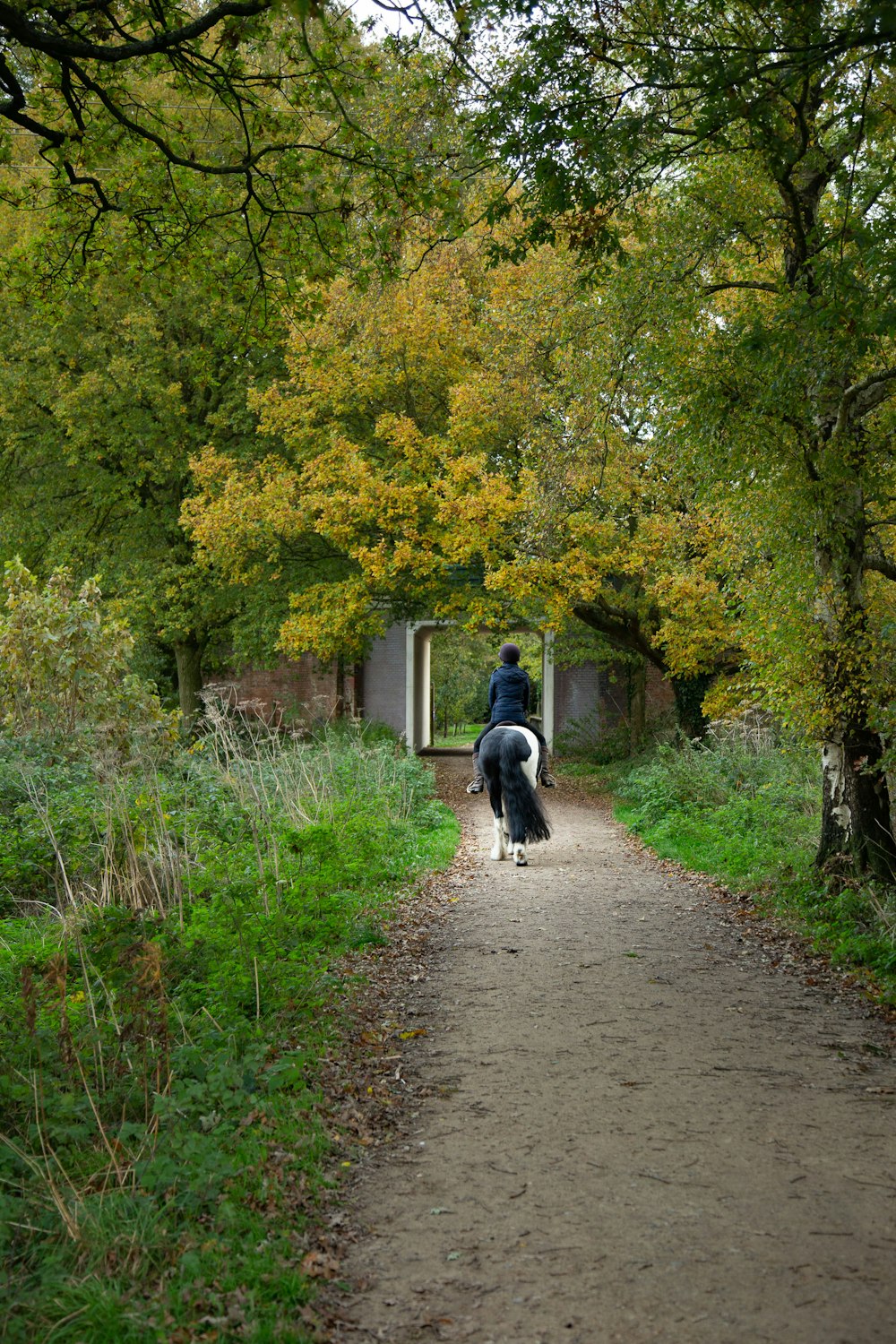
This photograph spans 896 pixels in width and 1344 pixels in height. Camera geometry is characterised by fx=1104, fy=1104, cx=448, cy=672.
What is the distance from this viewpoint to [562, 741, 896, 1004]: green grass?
7643 millimetres

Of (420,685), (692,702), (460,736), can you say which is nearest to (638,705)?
(692,702)

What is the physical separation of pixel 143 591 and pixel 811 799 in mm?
14248

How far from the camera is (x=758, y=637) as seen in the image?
895 cm

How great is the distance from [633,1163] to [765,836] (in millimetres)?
7356

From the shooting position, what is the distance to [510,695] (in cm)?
1169

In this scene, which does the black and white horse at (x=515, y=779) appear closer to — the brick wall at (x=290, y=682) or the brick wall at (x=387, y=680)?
the brick wall at (x=290, y=682)


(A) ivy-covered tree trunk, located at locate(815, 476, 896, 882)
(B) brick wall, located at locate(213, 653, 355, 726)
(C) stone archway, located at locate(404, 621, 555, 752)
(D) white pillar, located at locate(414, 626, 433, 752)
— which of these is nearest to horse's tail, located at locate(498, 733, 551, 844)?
(A) ivy-covered tree trunk, located at locate(815, 476, 896, 882)

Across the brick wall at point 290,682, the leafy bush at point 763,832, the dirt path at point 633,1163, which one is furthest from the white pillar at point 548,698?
the dirt path at point 633,1163

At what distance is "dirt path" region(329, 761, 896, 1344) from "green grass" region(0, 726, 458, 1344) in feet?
1.30

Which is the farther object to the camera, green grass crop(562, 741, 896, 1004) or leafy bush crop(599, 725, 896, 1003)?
leafy bush crop(599, 725, 896, 1003)

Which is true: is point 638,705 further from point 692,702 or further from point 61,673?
point 61,673

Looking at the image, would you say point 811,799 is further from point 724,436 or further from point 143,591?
point 143,591

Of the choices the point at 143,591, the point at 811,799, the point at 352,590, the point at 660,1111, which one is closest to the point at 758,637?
the point at 811,799

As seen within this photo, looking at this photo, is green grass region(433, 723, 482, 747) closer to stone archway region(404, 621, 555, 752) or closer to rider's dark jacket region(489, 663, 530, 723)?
stone archway region(404, 621, 555, 752)
